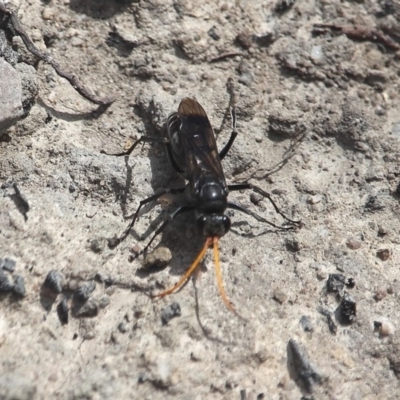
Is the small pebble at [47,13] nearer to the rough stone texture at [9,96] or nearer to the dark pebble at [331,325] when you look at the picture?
the rough stone texture at [9,96]

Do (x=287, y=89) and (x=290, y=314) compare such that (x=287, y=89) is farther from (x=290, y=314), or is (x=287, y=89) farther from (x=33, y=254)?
(x=33, y=254)

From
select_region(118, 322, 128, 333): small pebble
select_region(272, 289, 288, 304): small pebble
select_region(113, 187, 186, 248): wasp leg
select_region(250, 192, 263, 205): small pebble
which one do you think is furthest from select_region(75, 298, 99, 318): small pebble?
select_region(250, 192, 263, 205): small pebble

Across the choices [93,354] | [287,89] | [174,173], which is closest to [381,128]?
[287,89]

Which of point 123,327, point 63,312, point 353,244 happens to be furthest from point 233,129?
point 63,312

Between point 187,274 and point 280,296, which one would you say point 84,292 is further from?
point 280,296

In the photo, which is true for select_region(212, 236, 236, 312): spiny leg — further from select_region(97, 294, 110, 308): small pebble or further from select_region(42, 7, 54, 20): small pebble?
select_region(42, 7, 54, 20): small pebble
